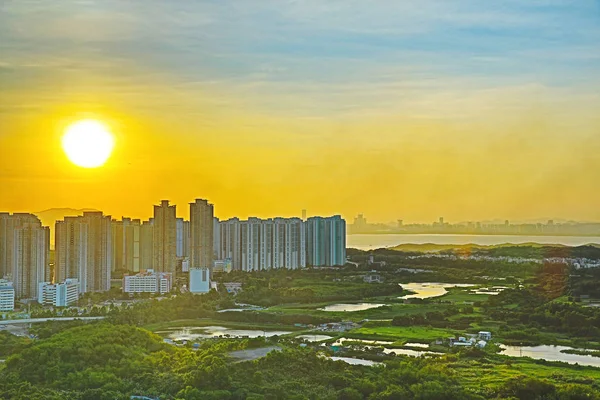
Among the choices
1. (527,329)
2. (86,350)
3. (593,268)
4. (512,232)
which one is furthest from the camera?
(512,232)

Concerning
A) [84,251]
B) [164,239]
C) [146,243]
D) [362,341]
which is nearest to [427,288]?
[164,239]

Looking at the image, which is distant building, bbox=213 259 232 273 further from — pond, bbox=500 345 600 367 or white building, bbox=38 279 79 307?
pond, bbox=500 345 600 367

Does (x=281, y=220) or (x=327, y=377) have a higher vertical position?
(x=281, y=220)

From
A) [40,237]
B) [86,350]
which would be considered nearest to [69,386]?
[86,350]

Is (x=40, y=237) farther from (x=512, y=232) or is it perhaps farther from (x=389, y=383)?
(x=512, y=232)

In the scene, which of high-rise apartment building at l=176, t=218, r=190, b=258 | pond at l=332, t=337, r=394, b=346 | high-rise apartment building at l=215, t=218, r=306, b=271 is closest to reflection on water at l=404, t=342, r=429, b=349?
pond at l=332, t=337, r=394, b=346

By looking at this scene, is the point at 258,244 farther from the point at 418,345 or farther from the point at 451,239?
the point at 451,239
